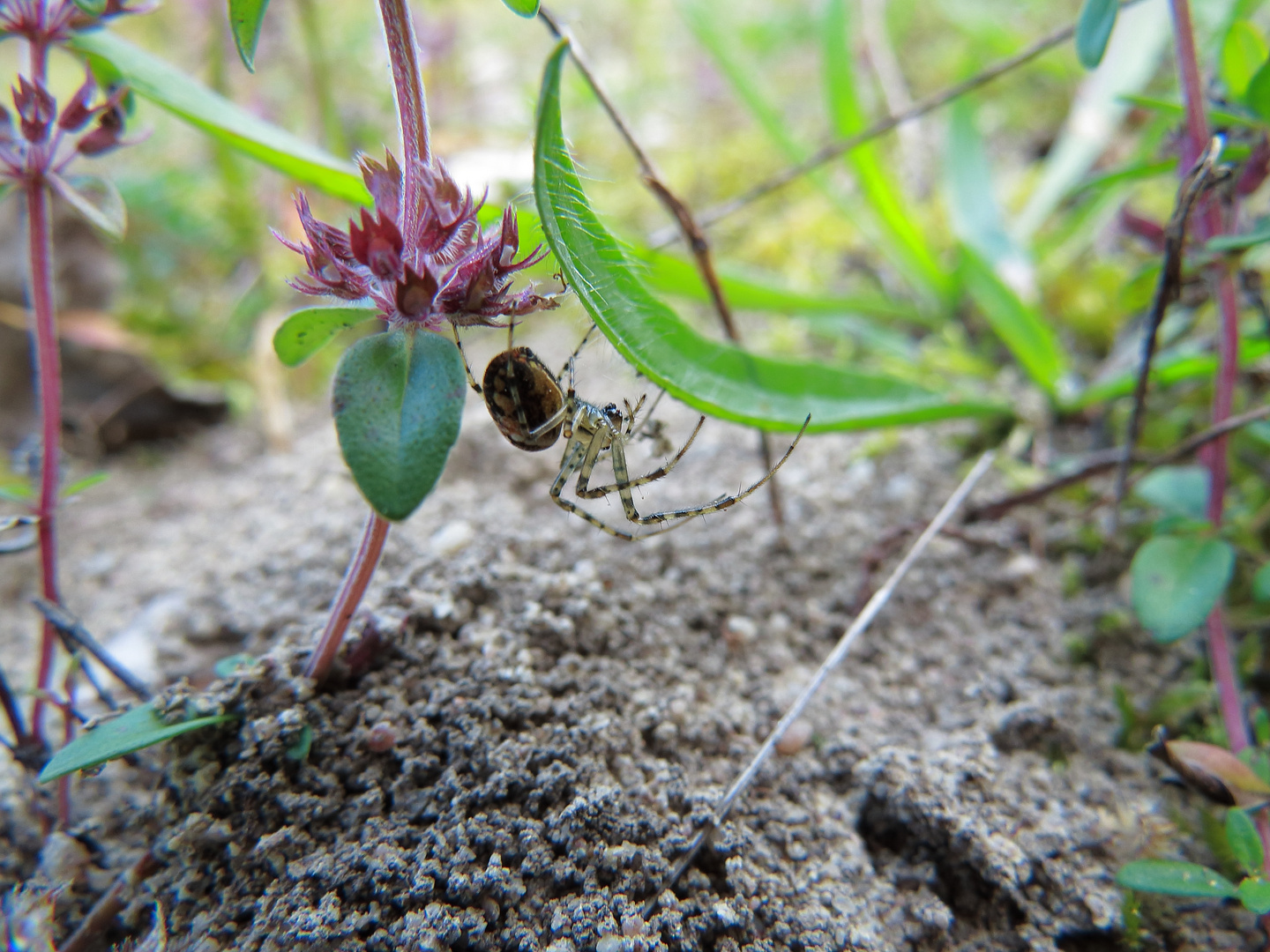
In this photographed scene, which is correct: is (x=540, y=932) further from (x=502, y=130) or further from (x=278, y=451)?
(x=502, y=130)

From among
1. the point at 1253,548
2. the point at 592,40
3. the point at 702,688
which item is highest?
the point at 592,40

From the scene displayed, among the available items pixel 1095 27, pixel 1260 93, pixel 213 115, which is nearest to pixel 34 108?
pixel 213 115

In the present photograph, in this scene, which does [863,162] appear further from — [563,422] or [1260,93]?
[563,422]

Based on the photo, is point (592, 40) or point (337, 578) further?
point (592, 40)

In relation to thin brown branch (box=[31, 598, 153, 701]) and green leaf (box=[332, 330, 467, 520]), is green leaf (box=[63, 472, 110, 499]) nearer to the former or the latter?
thin brown branch (box=[31, 598, 153, 701])

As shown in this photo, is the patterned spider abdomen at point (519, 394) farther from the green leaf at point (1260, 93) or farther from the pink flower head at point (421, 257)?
the green leaf at point (1260, 93)

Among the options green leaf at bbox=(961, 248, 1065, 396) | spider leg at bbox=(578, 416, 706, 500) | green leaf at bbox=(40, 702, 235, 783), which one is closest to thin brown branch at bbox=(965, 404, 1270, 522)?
green leaf at bbox=(961, 248, 1065, 396)

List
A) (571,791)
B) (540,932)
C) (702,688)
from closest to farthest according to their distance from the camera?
(540,932), (571,791), (702,688)

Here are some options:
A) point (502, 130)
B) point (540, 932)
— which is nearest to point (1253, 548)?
point (540, 932)
